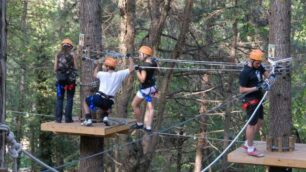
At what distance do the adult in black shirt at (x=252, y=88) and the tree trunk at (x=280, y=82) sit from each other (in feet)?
1.20

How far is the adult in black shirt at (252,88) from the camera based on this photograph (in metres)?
6.11

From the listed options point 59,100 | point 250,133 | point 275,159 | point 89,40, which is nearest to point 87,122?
point 59,100

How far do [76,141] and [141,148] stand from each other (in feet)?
24.5

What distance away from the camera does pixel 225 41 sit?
551 inches

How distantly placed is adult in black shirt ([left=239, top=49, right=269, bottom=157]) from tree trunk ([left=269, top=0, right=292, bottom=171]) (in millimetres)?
366

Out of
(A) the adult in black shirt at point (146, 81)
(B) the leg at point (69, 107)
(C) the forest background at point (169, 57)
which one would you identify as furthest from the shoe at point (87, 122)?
(C) the forest background at point (169, 57)

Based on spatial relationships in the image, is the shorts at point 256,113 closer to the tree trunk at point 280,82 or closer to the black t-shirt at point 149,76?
the tree trunk at point 280,82

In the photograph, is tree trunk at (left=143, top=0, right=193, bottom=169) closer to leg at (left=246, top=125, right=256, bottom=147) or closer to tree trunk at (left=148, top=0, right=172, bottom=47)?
tree trunk at (left=148, top=0, right=172, bottom=47)

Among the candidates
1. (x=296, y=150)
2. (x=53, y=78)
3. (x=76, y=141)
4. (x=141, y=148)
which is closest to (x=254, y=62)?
(x=296, y=150)

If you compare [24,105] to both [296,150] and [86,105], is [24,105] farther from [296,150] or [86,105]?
[296,150]

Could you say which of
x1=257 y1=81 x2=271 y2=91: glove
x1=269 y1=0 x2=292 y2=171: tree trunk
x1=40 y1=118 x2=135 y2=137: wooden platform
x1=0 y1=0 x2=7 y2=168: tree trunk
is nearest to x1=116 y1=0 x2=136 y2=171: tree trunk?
x1=40 y1=118 x2=135 y2=137: wooden platform

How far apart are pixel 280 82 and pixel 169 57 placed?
6.39 m

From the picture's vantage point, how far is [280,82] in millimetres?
6570

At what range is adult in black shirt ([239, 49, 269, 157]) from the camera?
6.11 m
